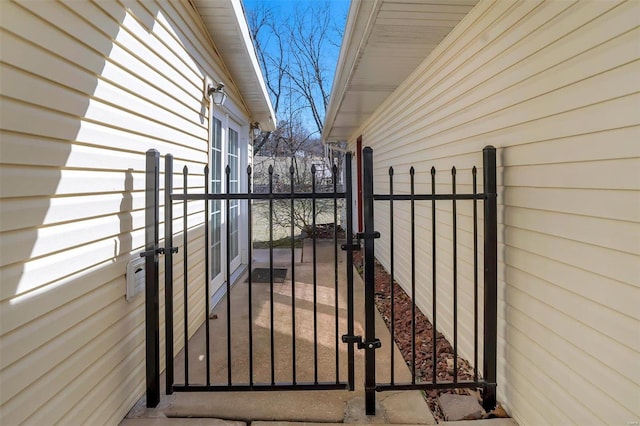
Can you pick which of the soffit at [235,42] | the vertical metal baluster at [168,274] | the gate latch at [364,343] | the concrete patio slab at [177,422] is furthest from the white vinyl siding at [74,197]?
the gate latch at [364,343]

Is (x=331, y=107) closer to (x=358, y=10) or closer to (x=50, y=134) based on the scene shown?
(x=358, y=10)

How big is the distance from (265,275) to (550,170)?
427cm

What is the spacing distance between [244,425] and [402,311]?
239 cm

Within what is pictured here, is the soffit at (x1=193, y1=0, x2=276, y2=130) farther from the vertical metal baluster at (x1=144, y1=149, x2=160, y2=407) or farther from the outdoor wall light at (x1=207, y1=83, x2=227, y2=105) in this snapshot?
the vertical metal baluster at (x1=144, y1=149, x2=160, y2=407)

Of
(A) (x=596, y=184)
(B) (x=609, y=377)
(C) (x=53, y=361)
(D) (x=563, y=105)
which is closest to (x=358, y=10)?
(D) (x=563, y=105)

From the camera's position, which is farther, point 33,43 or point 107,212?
point 107,212

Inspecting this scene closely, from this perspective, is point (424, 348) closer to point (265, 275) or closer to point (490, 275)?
point (490, 275)

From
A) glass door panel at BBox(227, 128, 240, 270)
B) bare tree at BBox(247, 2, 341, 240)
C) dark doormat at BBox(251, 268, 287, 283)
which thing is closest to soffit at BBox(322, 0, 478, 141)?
glass door panel at BBox(227, 128, 240, 270)

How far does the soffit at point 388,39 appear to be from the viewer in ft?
→ 8.23

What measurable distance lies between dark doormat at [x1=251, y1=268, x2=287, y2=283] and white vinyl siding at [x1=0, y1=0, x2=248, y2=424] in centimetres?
256

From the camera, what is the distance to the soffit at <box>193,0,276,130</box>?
3.24 metres

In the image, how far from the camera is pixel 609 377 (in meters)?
1.44

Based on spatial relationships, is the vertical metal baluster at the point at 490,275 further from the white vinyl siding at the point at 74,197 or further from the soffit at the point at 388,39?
the white vinyl siding at the point at 74,197

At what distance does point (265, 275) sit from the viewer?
5.36 meters
